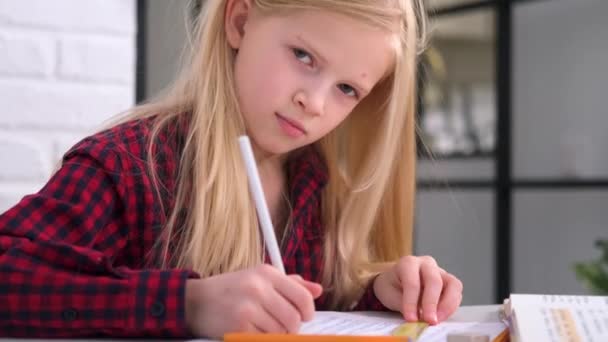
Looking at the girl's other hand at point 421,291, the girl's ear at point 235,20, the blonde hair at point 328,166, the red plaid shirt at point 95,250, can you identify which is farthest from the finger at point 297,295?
the girl's ear at point 235,20

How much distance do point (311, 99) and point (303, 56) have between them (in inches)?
2.5

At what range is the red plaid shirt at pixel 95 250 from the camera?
2.37 feet

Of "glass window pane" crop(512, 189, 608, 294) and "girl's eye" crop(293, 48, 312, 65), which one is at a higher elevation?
"girl's eye" crop(293, 48, 312, 65)

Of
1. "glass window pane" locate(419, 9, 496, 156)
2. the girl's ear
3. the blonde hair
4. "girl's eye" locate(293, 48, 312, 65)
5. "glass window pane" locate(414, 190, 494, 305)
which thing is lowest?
"glass window pane" locate(414, 190, 494, 305)

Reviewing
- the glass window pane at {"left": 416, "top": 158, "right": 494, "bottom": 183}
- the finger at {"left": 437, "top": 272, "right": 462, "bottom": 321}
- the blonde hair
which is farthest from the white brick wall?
the glass window pane at {"left": 416, "top": 158, "right": 494, "bottom": 183}

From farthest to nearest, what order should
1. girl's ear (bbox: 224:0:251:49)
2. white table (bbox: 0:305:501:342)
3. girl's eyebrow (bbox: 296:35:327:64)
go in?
girl's ear (bbox: 224:0:251:49) → girl's eyebrow (bbox: 296:35:327:64) → white table (bbox: 0:305:501:342)

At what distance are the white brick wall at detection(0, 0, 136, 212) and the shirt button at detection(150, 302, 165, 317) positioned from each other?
2.21 ft

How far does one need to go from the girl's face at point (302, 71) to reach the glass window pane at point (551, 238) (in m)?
1.82

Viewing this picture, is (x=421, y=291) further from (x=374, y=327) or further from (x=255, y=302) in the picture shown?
(x=255, y=302)

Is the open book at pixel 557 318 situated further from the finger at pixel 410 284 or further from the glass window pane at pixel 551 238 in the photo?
the glass window pane at pixel 551 238

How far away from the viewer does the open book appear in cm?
63

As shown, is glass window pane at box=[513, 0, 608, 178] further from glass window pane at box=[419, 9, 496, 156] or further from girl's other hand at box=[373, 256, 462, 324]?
girl's other hand at box=[373, 256, 462, 324]

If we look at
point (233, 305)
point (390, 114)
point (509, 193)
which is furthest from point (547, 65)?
point (233, 305)

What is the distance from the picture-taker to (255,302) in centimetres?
67
